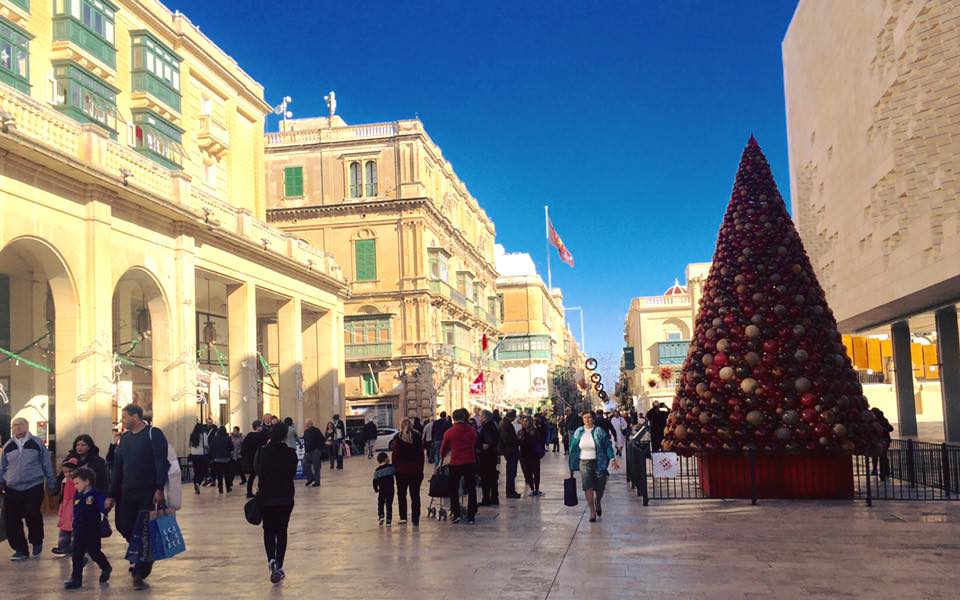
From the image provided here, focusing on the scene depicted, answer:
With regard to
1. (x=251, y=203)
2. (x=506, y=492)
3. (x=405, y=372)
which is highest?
(x=251, y=203)

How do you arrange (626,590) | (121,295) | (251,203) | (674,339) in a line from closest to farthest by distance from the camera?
(626,590) < (121,295) < (251,203) < (674,339)

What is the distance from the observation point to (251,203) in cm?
3425

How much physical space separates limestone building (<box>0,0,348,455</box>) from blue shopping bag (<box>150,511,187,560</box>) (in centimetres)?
1034

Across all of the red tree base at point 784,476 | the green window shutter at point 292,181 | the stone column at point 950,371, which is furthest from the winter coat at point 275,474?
the green window shutter at point 292,181

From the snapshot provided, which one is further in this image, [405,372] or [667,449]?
[405,372]

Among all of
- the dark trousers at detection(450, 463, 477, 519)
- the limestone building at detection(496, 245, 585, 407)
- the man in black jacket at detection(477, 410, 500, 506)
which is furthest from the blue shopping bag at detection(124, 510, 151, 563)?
the limestone building at detection(496, 245, 585, 407)

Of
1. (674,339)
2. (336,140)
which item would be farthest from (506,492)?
(674,339)

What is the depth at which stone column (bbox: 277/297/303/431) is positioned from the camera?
108 ft

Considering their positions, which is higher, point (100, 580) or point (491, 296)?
point (491, 296)

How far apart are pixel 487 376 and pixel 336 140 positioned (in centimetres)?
2400

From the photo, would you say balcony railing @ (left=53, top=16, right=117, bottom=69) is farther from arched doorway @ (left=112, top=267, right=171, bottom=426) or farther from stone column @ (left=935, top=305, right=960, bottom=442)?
stone column @ (left=935, top=305, right=960, bottom=442)

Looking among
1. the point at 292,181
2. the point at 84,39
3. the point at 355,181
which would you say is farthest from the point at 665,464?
the point at 292,181

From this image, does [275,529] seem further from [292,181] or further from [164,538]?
[292,181]

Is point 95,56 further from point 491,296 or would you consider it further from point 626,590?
point 491,296
